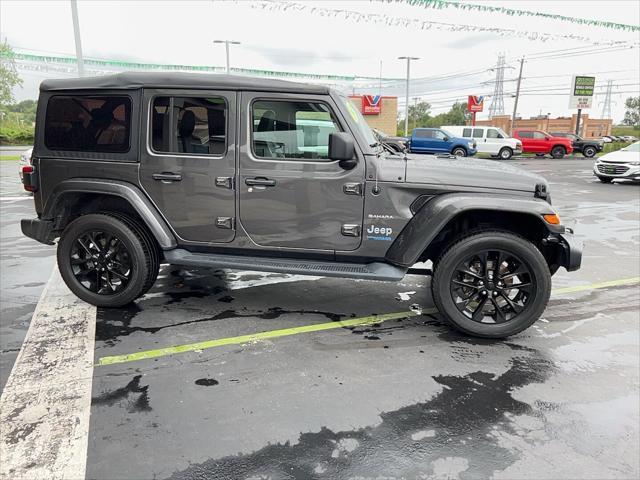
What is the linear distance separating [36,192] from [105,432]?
8.65 feet

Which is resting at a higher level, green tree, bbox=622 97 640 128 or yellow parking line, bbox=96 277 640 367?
green tree, bbox=622 97 640 128

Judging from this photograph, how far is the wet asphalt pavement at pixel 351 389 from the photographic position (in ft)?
7.80

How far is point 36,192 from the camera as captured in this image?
4246 millimetres

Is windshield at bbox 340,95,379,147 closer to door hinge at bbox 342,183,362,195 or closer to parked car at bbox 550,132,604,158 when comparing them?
door hinge at bbox 342,183,362,195

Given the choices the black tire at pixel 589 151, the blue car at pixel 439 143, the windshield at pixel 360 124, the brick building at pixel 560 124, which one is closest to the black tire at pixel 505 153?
the blue car at pixel 439 143

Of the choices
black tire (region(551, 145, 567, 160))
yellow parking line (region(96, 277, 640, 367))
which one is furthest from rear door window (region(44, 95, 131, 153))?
black tire (region(551, 145, 567, 160))

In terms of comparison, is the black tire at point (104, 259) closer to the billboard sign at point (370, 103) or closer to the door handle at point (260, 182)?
the door handle at point (260, 182)

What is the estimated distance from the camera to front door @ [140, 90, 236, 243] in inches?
153

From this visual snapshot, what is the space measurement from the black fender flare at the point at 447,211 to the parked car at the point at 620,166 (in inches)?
515

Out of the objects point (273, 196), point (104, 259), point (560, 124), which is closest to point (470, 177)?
point (273, 196)

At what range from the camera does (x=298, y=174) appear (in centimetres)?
380

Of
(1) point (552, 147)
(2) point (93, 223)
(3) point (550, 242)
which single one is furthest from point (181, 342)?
(1) point (552, 147)

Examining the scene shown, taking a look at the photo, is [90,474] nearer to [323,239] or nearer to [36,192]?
[323,239]

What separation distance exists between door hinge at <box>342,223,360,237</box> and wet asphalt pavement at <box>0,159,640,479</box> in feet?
2.62
